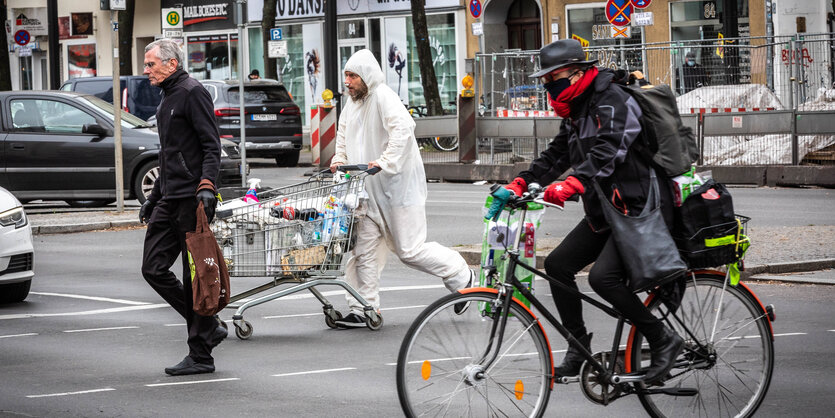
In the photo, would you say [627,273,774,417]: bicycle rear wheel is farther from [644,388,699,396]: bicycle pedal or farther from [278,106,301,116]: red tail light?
[278,106,301,116]: red tail light

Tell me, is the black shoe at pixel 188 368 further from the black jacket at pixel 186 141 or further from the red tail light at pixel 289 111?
the red tail light at pixel 289 111

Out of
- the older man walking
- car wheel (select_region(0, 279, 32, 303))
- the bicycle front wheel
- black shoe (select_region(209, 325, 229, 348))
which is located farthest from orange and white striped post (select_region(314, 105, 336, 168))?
the bicycle front wheel

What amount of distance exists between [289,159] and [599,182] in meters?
23.2

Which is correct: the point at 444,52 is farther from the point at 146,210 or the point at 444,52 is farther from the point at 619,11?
the point at 146,210

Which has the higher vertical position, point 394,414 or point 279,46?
point 279,46

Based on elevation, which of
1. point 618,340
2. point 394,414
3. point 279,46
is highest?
point 279,46

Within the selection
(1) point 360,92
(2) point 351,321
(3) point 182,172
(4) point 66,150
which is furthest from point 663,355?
(4) point 66,150

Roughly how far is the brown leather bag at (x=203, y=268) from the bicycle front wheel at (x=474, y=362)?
227 cm

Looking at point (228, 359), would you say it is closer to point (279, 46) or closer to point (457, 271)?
point (457, 271)

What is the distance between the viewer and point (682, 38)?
3095cm

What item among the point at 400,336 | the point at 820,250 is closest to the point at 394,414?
the point at 400,336

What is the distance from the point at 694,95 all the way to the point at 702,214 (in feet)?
53.2

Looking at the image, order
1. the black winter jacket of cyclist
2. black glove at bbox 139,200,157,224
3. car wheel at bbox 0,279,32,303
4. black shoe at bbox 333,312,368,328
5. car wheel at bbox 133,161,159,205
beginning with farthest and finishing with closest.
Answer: car wheel at bbox 133,161,159,205, car wheel at bbox 0,279,32,303, black shoe at bbox 333,312,368,328, black glove at bbox 139,200,157,224, the black winter jacket of cyclist

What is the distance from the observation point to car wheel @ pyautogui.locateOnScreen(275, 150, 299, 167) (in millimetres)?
28188
